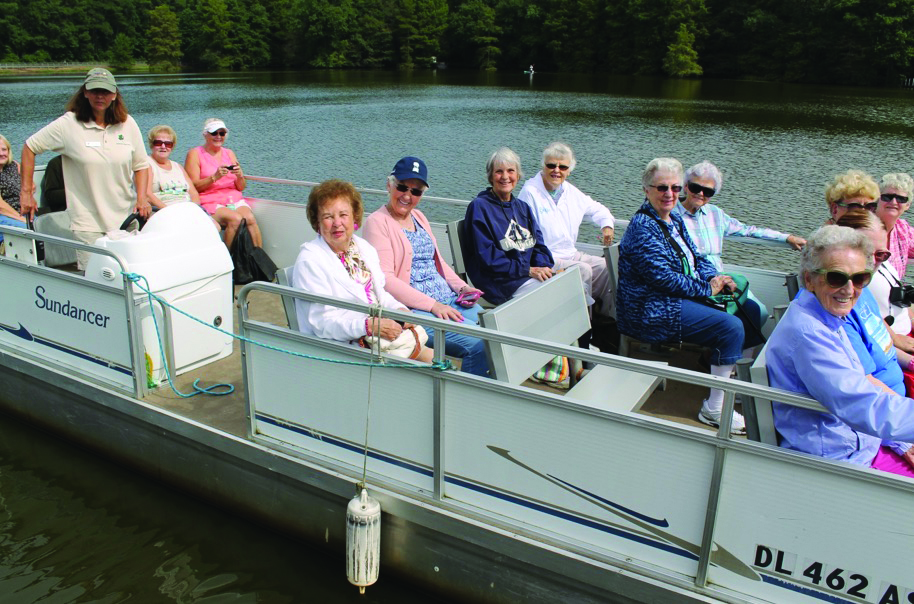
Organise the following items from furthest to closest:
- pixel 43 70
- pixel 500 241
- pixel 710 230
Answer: pixel 43 70 → pixel 710 230 → pixel 500 241

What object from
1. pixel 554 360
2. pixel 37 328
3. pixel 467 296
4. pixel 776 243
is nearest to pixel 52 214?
pixel 37 328

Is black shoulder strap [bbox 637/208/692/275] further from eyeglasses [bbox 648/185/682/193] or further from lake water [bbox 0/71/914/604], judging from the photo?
lake water [bbox 0/71/914/604]

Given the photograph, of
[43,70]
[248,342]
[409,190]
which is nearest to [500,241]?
[409,190]

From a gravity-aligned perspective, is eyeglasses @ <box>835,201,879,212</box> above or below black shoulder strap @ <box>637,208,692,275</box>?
above

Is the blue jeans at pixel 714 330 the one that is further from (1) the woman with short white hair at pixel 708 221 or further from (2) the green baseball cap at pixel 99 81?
(2) the green baseball cap at pixel 99 81

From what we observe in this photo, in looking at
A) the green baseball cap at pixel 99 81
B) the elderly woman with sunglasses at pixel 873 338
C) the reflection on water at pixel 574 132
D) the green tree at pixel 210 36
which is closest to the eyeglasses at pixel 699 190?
the elderly woman with sunglasses at pixel 873 338

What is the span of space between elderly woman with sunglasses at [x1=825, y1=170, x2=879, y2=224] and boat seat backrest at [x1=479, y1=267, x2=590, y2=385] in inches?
56.7

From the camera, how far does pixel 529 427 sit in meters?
2.99

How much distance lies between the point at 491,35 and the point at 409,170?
250ft

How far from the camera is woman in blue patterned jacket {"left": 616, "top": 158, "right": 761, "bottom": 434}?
408 centimetres

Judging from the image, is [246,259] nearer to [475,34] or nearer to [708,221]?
[708,221]

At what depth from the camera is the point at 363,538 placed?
10.8 feet

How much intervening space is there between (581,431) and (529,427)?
0.22 meters

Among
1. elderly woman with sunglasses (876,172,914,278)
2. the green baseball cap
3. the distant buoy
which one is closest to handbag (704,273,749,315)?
elderly woman with sunglasses (876,172,914,278)
